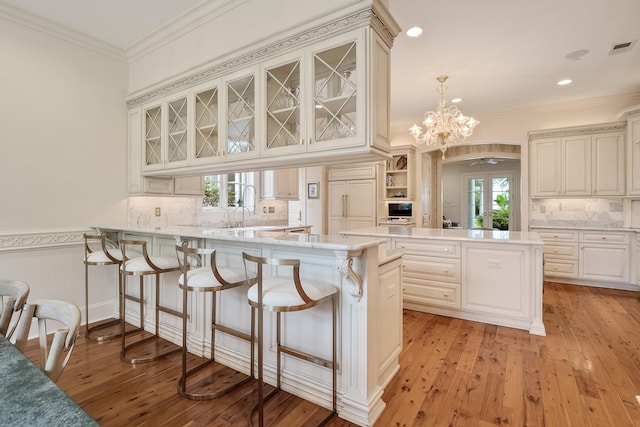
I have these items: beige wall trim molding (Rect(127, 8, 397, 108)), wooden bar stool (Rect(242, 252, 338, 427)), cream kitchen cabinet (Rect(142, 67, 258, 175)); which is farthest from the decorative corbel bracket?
beige wall trim molding (Rect(127, 8, 397, 108))

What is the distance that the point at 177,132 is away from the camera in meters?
3.23

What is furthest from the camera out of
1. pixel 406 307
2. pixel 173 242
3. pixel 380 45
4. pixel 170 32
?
pixel 406 307

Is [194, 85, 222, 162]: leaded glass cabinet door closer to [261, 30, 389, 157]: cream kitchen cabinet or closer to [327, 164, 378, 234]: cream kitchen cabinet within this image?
[261, 30, 389, 157]: cream kitchen cabinet

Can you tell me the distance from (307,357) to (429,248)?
2.07 m

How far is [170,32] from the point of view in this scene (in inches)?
126

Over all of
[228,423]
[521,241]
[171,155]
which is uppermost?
[171,155]

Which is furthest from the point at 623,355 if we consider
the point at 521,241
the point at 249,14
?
the point at 249,14

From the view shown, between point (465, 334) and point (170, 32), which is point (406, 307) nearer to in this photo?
point (465, 334)

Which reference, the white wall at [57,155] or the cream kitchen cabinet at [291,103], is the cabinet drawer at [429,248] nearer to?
the cream kitchen cabinet at [291,103]

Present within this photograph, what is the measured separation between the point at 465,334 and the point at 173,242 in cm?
295

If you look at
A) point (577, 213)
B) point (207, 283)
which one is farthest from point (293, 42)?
point (577, 213)

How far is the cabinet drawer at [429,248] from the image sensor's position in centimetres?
341

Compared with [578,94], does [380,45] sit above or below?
below

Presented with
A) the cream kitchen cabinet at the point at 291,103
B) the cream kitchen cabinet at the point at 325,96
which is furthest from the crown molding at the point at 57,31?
the cream kitchen cabinet at the point at 325,96
